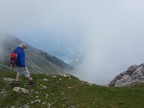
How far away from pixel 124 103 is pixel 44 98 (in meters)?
7.78

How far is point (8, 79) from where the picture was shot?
3853 centimetres

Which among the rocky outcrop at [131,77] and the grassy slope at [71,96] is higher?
the rocky outcrop at [131,77]

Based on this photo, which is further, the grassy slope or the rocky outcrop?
the rocky outcrop

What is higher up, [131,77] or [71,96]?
[131,77]

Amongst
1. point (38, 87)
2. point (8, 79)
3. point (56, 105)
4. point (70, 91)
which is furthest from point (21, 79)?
point (56, 105)

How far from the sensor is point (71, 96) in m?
33.5

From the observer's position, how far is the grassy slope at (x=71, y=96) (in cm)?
3130

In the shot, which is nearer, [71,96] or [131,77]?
[71,96]

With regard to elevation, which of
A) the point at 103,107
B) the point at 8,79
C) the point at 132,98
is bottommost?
the point at 103,107

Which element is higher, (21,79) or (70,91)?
(21,79)

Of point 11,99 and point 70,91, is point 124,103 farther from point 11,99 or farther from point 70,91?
point 11,99

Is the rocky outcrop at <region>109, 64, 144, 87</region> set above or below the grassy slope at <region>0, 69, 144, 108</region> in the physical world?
above

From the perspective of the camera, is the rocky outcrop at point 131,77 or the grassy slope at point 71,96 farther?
the rocky outcrop at point 131,77

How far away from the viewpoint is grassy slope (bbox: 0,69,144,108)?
103 feet
